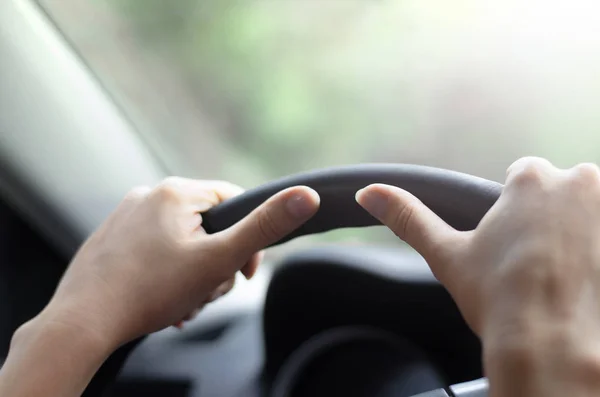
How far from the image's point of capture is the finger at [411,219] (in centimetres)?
54

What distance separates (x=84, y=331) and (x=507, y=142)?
64cm

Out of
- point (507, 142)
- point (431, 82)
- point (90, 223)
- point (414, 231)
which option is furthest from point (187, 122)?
point (414, 231)

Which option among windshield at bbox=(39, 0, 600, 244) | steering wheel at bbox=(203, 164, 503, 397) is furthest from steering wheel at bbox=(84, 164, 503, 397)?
windshield at bbox=(39, 0, 600, 244)

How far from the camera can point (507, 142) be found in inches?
37.8

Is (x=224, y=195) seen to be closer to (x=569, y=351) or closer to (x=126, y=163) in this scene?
(x=126, y=163)

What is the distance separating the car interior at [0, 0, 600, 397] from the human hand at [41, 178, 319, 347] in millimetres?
27

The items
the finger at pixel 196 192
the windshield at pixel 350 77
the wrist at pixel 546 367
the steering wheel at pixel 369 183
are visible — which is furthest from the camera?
the windshield at pixel 350 77

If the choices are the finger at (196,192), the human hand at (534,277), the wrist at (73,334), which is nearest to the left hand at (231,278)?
the finger at (196,192)

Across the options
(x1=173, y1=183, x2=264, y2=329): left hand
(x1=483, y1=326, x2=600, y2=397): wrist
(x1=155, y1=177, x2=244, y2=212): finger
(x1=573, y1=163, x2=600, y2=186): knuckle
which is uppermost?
(x1=155, y1=177, x2=244, y2=212): finger

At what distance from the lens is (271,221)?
608mm

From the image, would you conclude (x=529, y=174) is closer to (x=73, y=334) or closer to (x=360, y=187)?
(x=360, y=187)

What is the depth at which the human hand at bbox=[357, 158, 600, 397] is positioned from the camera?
1.49ft

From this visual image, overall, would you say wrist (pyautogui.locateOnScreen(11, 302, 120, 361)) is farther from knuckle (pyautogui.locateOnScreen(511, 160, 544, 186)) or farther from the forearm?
knuckle (pyautogui.locateOnScreen(511, 160, 544, 186))

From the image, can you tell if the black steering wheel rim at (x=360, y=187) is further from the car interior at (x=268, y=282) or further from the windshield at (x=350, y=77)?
the windshield at (x=350, y=77)
